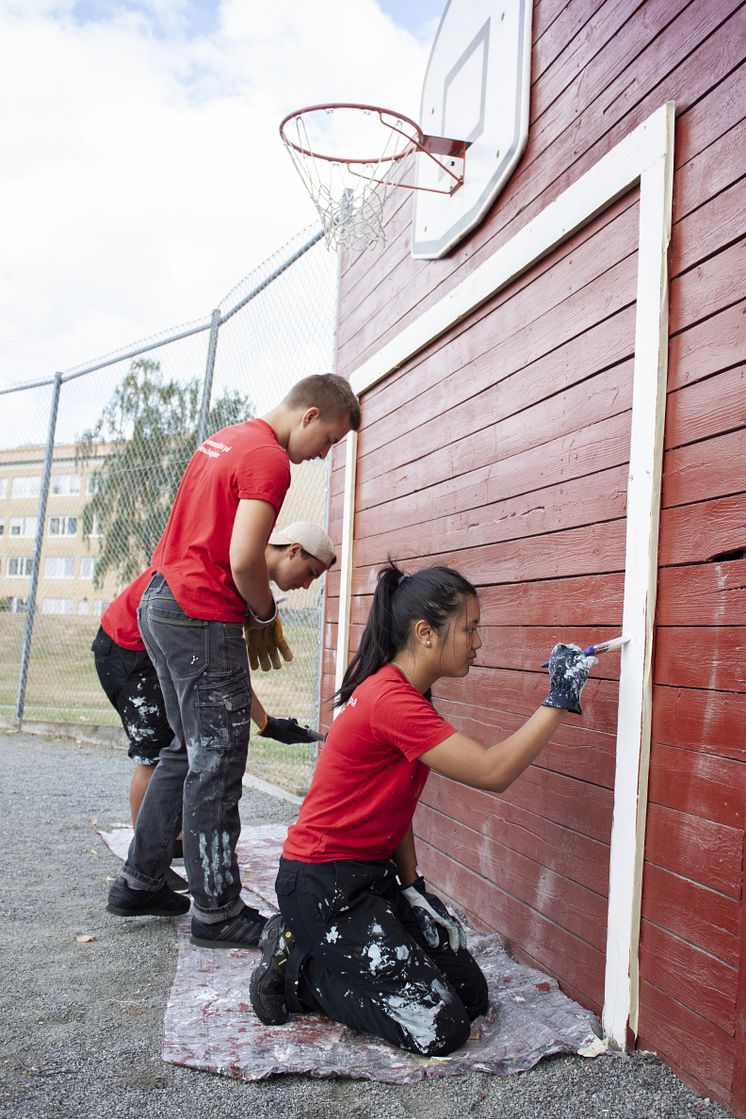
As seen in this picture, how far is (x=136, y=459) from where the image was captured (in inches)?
323

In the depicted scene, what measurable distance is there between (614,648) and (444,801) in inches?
57.2

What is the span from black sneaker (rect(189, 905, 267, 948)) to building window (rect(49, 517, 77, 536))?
20.8 feet

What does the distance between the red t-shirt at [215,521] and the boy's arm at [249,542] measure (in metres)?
0.03

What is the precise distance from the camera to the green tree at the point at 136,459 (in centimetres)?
773

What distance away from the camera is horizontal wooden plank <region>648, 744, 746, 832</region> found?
6.66 ft

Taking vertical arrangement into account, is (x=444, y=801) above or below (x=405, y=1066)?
above

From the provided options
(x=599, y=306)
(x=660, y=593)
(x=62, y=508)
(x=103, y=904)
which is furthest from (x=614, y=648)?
(x=62, y=508)

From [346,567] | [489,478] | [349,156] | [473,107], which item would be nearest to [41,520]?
[346,567]

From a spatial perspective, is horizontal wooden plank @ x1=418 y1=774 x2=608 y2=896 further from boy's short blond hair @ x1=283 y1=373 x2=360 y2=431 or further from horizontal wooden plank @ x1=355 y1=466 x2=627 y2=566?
boy's short blond hair @ x1=283 y1=373 x2=360 y2=431

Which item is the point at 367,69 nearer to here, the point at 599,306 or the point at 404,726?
the point at 599,306

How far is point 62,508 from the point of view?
29.7 feet

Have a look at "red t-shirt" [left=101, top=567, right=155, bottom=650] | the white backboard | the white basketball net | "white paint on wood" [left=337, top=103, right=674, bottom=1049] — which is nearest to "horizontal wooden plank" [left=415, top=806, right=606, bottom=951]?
"white paint on wood" [left=337, top=103, right=674, bottom=1049]

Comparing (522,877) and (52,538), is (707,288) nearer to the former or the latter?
(522,877)

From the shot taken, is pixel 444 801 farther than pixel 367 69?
No
